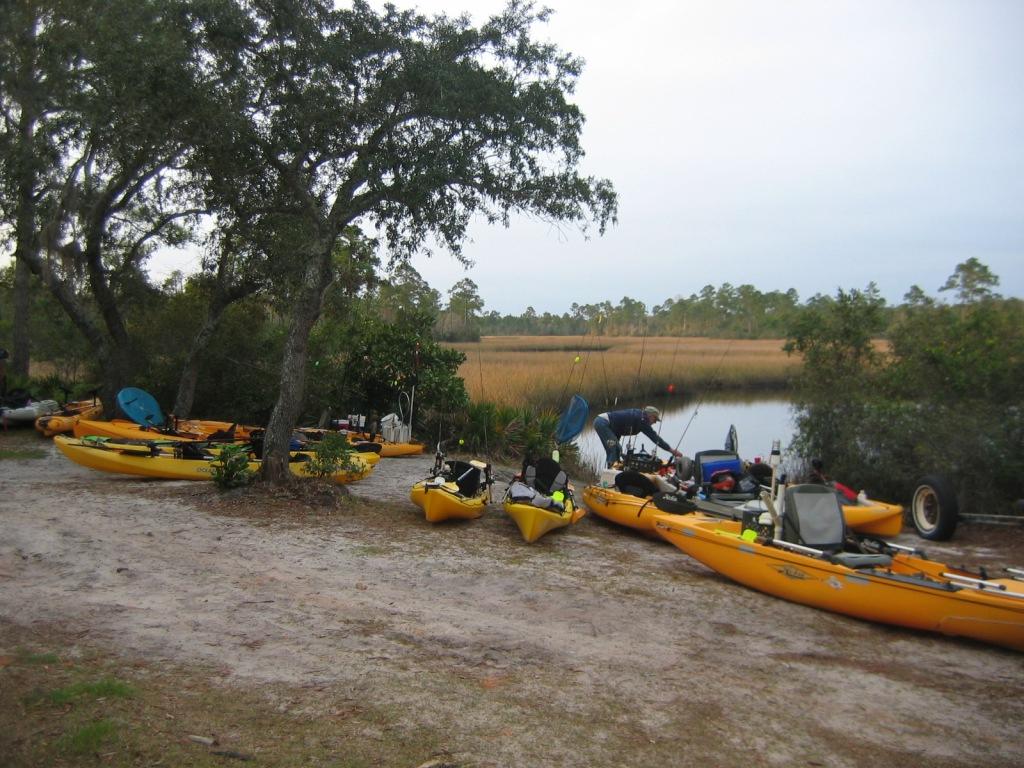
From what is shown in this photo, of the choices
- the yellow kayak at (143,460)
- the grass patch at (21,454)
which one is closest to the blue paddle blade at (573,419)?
the yellow kayak at (143,460)

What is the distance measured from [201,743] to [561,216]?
7.67 meters

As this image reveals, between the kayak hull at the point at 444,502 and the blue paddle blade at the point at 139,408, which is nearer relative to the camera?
the kayak hull at the point at 444,502

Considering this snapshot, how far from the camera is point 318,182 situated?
34.0ft

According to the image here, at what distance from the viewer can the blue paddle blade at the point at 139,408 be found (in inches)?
516

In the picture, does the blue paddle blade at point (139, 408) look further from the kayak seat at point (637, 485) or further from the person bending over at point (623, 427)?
the kayak seat at point (637, 485)

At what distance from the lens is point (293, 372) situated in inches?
388

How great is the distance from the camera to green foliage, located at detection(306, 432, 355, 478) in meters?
10.6

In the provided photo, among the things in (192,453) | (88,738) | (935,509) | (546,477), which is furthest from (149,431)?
(935,509)

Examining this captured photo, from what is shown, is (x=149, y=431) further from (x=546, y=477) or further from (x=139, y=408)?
(x=546, y=477)

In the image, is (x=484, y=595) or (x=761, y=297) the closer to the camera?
(x=484, y=595)

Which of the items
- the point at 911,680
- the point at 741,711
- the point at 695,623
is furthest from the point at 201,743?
the point at 911,680

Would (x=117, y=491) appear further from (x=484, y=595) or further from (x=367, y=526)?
(x=484, y=595)

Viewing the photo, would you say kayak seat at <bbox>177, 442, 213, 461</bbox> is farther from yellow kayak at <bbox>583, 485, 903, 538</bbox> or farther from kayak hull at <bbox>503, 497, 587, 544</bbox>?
yellow kayak at <bbox>583, 485, 903, 538</bbox>

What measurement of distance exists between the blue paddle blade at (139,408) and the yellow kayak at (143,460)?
2.08m
